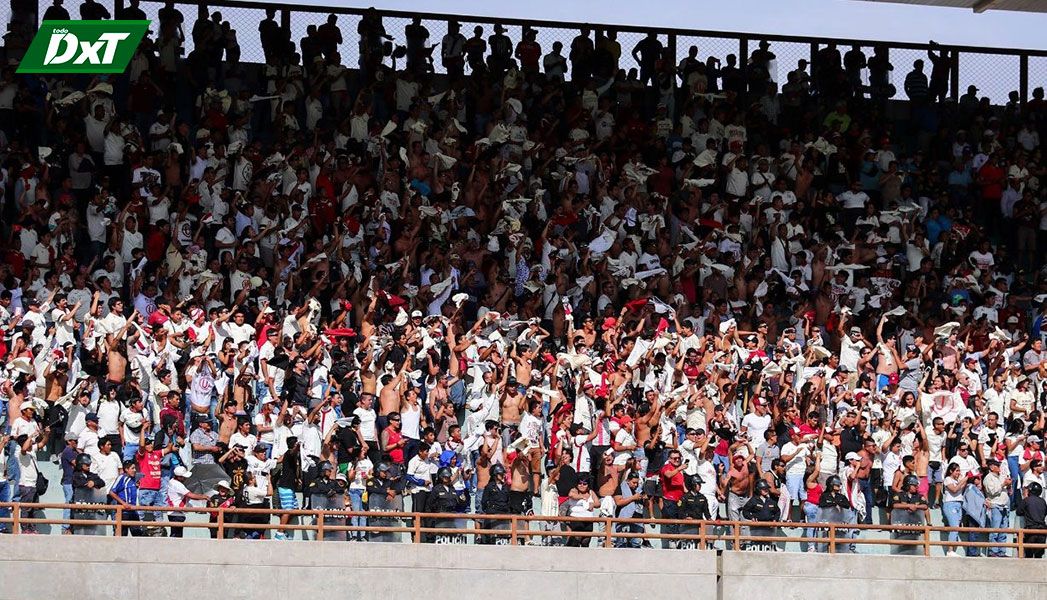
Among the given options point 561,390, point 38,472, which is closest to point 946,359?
point 561,390

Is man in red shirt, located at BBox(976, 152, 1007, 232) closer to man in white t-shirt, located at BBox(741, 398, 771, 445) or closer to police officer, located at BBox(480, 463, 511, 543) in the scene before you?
man in white t-shirt, located at BBox(741, 398, 771, 445)

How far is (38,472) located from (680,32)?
1618 cm

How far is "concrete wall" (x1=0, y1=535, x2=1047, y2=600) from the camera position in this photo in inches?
893

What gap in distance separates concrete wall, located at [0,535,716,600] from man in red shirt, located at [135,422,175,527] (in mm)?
608

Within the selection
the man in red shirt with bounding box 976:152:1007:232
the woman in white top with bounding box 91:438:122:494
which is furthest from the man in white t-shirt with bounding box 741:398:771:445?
the man in red shirt with bounding box 976:152:1007:232

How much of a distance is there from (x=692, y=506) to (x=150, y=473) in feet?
21.7

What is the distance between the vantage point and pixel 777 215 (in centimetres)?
3131

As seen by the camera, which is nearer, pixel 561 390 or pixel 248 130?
pixel 561 390

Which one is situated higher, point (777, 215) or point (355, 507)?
point (777, 215)

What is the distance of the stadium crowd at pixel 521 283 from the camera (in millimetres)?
24016

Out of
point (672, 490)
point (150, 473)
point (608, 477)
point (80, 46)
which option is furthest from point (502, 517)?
point (80, 46)

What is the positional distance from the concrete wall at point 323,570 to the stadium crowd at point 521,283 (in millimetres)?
510

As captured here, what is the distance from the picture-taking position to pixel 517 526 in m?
23.7

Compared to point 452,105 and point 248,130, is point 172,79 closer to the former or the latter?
point 248,130
